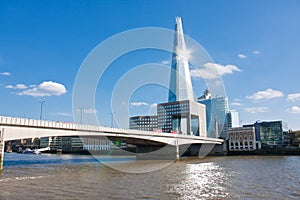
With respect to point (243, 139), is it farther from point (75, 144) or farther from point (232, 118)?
point (75, 144)

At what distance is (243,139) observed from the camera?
106 m

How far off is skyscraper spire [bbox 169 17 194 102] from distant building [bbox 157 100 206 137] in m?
13.1

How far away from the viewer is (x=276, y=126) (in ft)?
398

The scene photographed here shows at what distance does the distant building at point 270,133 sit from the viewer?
120 m

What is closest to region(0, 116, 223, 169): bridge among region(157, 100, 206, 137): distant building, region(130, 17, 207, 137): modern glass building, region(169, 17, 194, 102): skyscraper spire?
region(157, 100, 206, 137): distant building

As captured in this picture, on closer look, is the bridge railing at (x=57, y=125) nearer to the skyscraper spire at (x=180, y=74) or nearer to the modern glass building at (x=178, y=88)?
the modern glass building at (x=178, y=88)

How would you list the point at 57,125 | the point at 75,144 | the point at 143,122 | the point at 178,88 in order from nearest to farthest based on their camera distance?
the point at 57,125, the point at 178,88, the point at 75,144, the point at 143,122

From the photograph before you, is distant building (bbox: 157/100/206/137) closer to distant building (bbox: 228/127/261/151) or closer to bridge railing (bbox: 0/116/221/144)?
distant building (bbox: 228/127/261/151)

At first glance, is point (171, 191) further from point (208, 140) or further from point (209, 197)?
point (208, 140)

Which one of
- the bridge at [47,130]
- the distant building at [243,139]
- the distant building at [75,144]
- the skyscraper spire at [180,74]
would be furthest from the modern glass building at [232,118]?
the bridge at [47,130]

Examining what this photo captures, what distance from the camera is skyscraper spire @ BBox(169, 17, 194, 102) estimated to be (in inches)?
5748

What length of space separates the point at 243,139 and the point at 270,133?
1006 inches

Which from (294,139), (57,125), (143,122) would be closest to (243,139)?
(294,139)

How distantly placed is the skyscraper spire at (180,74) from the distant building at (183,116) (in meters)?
13.1
